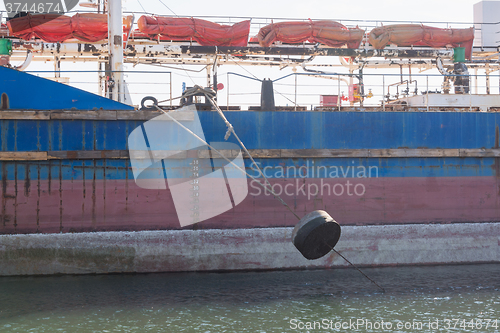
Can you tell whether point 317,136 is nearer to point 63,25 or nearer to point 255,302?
point 255,302

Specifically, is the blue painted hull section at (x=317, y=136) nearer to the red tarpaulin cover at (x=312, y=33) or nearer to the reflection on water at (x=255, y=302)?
the reflection on water at (x=255, y=302)

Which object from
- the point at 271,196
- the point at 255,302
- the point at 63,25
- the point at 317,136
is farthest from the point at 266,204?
the point at 63,25

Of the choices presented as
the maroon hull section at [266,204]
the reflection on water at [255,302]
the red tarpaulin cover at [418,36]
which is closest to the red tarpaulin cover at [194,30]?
the red tarpaulin cover at [418,36]

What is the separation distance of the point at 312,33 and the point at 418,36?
13.0ft

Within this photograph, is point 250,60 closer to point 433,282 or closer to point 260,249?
point 260,249

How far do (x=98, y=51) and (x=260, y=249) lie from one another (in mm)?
9164

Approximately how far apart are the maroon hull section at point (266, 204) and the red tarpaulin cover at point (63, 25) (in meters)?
5.94

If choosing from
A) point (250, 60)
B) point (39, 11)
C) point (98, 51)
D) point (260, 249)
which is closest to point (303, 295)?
point (260, 249)

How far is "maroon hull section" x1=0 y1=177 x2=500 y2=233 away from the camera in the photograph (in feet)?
35.8

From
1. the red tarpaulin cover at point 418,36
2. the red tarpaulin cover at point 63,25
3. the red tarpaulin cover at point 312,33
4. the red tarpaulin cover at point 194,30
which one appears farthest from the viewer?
the red tarpaulin cover at point 418,36

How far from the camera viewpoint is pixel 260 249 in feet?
37.4

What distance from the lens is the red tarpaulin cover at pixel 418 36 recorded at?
15.7 metres

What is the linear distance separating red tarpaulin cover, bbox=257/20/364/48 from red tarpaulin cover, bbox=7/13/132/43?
4.87 meters

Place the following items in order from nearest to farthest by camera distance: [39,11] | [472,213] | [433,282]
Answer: [433,282] < [472,213] < [39,11]
